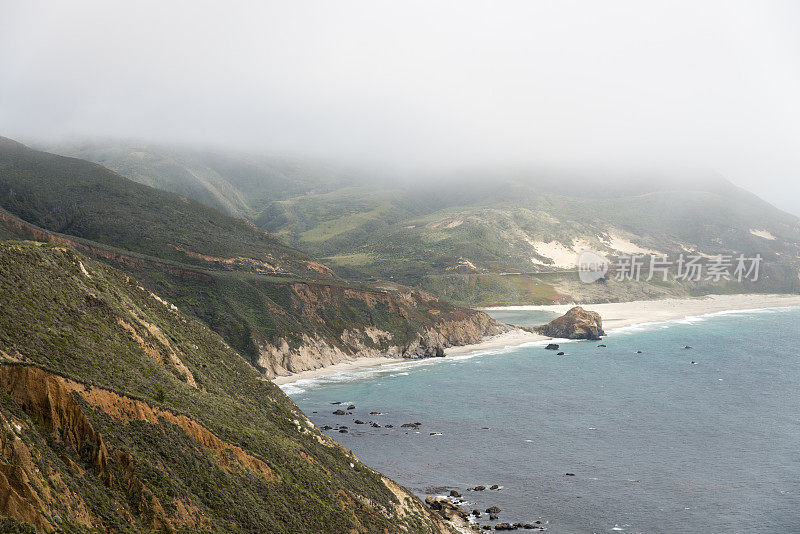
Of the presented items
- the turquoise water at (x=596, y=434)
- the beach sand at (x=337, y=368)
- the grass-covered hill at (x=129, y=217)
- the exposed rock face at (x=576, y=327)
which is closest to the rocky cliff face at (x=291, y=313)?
the beach sand at (x=337, y=368)

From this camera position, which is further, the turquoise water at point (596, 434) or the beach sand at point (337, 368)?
the beach sand at point (337, 368)

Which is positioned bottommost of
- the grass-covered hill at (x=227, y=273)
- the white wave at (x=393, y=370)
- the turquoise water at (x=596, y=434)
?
the white wave at (x=393, y=370)

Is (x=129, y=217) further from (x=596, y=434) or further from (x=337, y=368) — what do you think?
(x=596, y=434)

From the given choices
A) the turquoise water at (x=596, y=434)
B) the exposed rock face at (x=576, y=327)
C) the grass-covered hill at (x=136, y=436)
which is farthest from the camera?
the exposed rock face at (x=576, y=327)

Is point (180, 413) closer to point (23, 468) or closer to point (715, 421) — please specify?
point (23, 468)

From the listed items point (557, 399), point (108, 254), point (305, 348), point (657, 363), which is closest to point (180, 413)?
point (557, 399)

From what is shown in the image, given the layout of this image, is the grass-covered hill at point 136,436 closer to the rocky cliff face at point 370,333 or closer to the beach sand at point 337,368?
the beach sand at point 337,368

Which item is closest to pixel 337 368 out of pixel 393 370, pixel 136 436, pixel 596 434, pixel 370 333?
pixel 393 370
